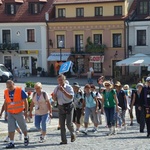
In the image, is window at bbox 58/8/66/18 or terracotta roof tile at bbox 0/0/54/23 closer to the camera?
window at bbox 58/8/66/18

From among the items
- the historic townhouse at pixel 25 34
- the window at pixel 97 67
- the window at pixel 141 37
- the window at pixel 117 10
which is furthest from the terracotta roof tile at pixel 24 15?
the window at pixel 141 37

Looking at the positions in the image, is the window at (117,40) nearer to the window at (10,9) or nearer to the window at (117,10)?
the window at (117,10)

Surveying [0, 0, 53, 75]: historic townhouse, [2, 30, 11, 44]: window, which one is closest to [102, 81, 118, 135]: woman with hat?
[0, 0, 53, 75]: historic townhouse

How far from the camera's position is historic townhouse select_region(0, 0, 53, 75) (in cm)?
5053

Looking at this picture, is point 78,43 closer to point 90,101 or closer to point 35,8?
point 35,8

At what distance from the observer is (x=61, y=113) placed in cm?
1343

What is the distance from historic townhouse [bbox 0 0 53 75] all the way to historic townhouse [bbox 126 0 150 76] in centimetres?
877

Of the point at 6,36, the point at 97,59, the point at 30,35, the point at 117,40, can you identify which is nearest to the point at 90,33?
the point at 97,59

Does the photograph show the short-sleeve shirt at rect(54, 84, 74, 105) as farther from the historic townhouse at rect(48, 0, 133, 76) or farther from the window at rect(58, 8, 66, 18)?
the window at rect(58, 8, 66, 18)

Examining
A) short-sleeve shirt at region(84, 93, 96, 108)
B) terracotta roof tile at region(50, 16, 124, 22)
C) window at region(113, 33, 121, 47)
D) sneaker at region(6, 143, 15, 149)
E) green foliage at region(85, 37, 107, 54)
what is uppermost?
terracotta roof tile at region(50, 16, 124, 22)

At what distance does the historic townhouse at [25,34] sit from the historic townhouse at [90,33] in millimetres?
1206

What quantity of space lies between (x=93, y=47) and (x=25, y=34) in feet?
25.1

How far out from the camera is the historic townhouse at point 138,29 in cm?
4562

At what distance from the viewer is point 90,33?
4819 centimetres
